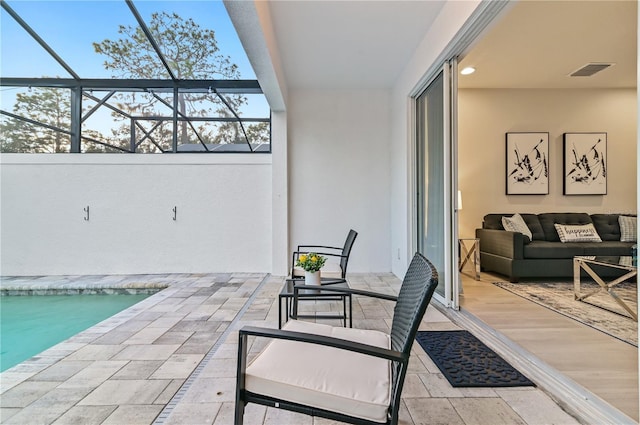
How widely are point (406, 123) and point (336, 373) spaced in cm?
388

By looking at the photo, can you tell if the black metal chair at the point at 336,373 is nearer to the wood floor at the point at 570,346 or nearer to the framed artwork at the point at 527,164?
the wood floor at the point at 570,346

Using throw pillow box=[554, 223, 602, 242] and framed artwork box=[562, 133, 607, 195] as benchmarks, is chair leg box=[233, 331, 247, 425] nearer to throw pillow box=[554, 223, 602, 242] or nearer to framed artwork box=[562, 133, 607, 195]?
throw pillow box=[554, 223, 602, 242]

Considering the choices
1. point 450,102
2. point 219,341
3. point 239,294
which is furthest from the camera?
point 239,294

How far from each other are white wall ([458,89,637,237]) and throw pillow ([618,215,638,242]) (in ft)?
1.99

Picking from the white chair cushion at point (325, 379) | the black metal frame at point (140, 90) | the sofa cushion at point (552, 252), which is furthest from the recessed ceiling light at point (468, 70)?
the white chair cushion at point (325, 379)

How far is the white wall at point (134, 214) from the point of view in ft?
16.5

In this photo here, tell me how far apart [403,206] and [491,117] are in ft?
7.56

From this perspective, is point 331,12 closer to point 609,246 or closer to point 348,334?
point 348,334

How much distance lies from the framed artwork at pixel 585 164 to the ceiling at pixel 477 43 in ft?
2.79

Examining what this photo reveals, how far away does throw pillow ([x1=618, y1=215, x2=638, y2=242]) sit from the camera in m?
4.45

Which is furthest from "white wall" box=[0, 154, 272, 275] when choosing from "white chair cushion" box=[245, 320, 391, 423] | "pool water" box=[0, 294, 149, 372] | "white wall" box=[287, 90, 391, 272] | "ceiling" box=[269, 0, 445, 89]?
"white chair cushion" box=[245, 320, 391, 423]

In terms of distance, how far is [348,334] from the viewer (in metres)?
1.47

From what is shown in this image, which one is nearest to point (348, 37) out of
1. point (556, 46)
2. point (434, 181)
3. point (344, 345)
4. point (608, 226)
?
point (434, 181)

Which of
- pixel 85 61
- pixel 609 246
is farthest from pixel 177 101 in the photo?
pixel 609 246
